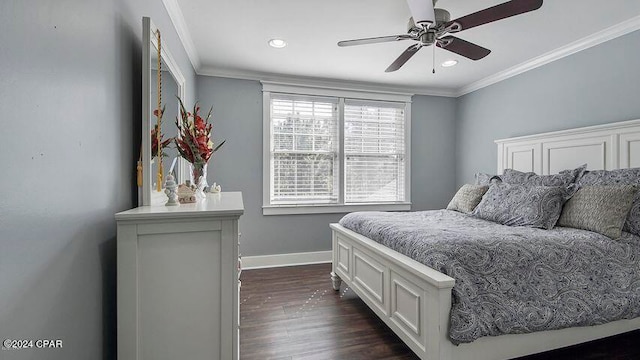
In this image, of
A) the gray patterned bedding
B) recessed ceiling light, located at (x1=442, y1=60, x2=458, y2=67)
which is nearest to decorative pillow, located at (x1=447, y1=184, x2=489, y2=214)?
the gray patterned bedding

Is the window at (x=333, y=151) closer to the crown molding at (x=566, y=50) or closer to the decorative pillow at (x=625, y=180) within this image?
the crown molding at (x=566, y=50)

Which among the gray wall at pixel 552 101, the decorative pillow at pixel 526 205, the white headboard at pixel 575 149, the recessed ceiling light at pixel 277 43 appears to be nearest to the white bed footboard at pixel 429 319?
the decorative pillow at pixel 526 205

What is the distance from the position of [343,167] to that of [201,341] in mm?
3075

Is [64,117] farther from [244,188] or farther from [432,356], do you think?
[244,188]

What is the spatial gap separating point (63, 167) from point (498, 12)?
7.37ft

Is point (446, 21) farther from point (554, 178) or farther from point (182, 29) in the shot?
point (182, 29)

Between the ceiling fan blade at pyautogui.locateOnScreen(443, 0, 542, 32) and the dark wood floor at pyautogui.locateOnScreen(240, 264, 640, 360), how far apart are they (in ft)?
6.95

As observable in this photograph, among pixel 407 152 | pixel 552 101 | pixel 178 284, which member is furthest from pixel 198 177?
pixel 552 101

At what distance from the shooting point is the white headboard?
2.50m

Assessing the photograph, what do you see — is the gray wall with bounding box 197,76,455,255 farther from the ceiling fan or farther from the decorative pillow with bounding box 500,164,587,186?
the decorative pillow with bounding box 500,164,587,186

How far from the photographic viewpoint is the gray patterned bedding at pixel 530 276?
1.53 metres

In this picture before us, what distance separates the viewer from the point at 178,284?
3.97 ft

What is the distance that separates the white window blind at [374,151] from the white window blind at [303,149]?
0.23m

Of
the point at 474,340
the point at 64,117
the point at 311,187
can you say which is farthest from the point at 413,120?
the point at 64,117
